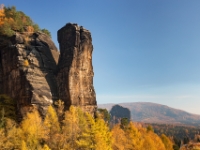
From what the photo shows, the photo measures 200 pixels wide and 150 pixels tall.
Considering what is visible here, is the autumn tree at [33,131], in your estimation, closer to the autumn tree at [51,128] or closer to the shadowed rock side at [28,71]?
the autumn tree at [51,128]

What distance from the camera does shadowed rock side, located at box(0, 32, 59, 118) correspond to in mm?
33250

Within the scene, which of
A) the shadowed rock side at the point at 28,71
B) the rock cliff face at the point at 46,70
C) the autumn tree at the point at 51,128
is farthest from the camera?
the rock cliff face at the point at 46,70

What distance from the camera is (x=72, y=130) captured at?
1220 inches

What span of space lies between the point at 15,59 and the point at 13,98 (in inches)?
301

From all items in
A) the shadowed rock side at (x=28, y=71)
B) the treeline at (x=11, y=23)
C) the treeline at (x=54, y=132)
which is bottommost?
the treeline at (x=54, y=132)

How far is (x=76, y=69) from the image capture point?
37562 mm

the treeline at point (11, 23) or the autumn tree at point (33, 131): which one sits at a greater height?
the treeline at point (11, 23)

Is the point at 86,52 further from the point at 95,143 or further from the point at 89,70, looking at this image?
the point at 95,143

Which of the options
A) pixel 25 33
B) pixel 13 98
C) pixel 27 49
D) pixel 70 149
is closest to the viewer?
pixel 70 149

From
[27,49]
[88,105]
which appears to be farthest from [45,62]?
[88,105]

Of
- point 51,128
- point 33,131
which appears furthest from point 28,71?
point 33,131

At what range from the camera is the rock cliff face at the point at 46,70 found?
33.9 meters

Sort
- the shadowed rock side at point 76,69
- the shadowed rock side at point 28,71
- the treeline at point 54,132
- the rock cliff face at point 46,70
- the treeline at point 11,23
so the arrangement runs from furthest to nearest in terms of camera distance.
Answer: the treeline at point 11,23 < the shadowed rock side at point 76,69 < the rock cliff face at point 46,70 < the shadowed rock side at point 28,71 < the treeline at point 54,132

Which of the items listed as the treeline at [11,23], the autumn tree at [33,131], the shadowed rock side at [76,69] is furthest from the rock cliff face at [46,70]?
the autumn tree at [33,131]
